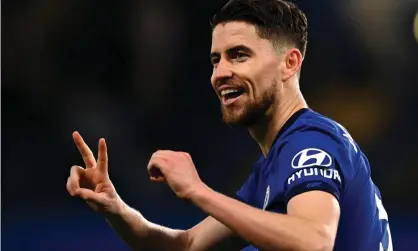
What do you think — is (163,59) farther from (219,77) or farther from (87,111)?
(219,77)

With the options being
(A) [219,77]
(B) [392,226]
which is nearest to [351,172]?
(A) [219,77]

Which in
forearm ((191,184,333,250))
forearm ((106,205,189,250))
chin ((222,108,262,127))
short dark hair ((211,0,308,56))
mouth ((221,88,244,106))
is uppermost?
short dark hair ((211,0,308,56))

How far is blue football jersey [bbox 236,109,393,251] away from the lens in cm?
167

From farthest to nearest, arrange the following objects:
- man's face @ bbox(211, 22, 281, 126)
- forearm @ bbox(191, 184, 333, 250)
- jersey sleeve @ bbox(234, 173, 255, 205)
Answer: jersey sleeve @ bbox(234, 173, 255, 205) < man's face @ bbox(211, 22, 281, 126) < forearm @ bbox(191, 184, 333, 250)

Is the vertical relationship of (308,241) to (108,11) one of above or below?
below

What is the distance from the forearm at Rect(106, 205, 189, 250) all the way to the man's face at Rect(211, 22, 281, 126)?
0.51 meters

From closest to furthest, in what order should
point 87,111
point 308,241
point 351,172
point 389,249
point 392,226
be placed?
point 308,241 < point 351,172 < point 389,249 < point 392,226 < point 87,111

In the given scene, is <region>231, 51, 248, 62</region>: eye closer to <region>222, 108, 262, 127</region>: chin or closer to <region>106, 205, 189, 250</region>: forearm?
<region>222, 108, 262, 127</region>: chin

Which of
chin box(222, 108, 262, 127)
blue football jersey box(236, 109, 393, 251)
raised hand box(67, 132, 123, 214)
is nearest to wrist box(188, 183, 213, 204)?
blue football jersey box(236, 109, 393, 251)

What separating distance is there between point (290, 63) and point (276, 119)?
0.17m

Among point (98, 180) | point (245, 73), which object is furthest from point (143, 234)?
point (245, 73)

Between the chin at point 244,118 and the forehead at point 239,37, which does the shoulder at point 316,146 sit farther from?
the forehead at point 239,37

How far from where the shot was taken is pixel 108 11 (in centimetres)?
496

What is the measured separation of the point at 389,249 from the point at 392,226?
258cm
